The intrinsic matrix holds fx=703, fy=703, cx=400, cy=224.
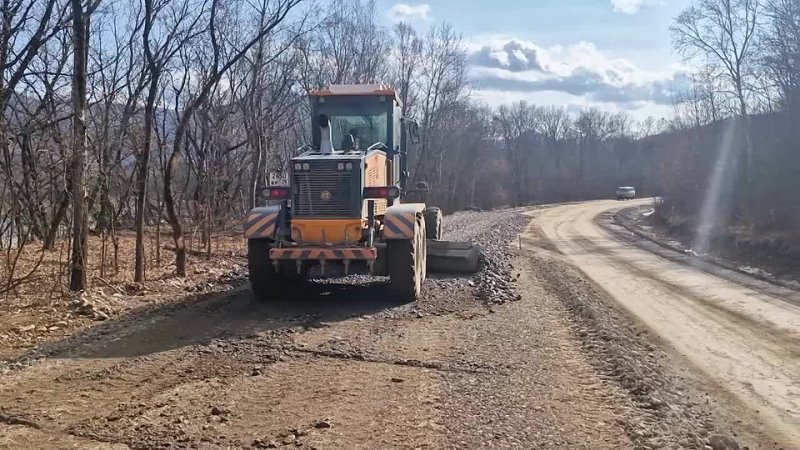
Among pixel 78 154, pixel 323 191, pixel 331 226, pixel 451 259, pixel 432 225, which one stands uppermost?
pixel 78 154

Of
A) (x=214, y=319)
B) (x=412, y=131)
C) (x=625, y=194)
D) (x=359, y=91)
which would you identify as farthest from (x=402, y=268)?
(x=625, y=194)

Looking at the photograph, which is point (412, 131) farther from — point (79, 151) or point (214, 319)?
point (79, 151)

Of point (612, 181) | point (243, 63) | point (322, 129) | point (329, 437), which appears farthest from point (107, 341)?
point (612, 181)

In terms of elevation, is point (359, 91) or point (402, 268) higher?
point (359, 91)

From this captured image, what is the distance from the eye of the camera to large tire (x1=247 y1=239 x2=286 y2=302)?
1088 cm

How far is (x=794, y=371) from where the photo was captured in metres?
7.53

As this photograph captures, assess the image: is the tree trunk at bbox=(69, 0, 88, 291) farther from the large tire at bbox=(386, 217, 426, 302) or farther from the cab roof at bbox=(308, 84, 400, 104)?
the large tire at bbox=(386, 217, 426, 302)

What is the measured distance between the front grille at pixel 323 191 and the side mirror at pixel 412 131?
3.20 meters

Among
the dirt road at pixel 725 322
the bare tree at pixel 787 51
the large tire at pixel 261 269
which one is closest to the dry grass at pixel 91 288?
the large tire at pixel 261 269

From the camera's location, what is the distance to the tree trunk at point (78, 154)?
10.5 meters

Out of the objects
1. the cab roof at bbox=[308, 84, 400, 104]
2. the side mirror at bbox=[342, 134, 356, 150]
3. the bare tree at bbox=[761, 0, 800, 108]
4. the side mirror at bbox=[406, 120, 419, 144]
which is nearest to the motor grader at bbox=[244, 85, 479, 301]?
the side mirror at bbox=[342, 134, 356, 150]

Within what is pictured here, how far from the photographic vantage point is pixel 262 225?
10875mm

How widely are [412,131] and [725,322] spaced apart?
642cm

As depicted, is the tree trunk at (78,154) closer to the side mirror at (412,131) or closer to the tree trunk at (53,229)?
the side mirror at (412,131)
